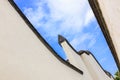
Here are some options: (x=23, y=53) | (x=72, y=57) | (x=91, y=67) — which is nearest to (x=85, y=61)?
(x=91, y=67)

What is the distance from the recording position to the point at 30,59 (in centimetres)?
772

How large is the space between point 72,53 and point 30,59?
7975mm

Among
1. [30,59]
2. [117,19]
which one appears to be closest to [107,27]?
[117,19]

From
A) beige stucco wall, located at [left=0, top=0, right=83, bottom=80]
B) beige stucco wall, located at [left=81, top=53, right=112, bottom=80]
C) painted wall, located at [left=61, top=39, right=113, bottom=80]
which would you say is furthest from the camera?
beige stucco wall, located at [left=81, top=53, right=112, bottom=80]

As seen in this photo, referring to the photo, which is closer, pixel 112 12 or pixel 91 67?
pixel 112 12

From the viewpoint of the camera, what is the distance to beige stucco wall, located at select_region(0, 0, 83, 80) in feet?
21.3

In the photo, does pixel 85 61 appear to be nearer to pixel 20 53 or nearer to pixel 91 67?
pixel 91 67

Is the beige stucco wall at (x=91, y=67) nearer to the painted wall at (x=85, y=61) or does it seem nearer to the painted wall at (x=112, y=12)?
the painted wall at (x=85, y=61)

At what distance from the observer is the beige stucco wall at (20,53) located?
21.3 ft

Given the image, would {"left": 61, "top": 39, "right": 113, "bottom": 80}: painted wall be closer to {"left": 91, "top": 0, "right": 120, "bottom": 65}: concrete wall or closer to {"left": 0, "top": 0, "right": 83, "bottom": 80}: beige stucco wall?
{"left": 0, "top": 0, "right": 83, "bottom": 80}: beige stucco wall

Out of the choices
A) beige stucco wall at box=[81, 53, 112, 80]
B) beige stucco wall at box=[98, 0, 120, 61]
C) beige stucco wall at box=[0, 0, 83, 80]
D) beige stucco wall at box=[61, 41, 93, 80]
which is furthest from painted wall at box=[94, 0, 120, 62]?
beige stucco wall at box=[81, 53, 112, 80]

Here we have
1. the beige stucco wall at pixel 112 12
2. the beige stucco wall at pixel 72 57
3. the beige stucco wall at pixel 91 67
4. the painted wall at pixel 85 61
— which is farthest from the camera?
the beige stucco wall at pixel 91 67

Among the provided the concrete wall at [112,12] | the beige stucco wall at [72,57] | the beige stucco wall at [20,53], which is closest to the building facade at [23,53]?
the beige stucco wall at [20,53]

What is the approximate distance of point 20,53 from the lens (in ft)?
23.8
